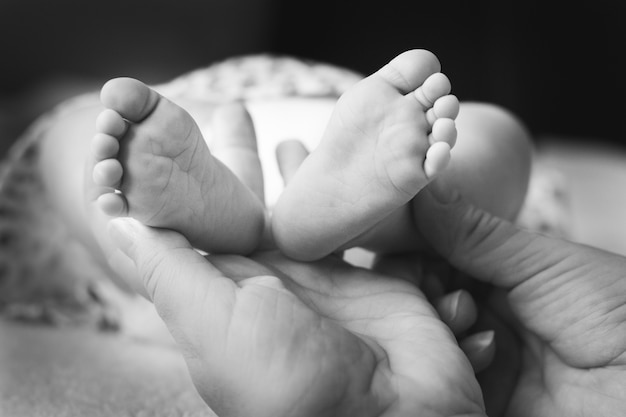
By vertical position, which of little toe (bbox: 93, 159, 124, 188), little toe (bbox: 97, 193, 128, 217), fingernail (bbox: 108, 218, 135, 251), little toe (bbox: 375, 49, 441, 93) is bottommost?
fingernail (bbox: 108, 218, 135, 251)

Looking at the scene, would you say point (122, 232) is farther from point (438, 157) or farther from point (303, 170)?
point (438, 157)

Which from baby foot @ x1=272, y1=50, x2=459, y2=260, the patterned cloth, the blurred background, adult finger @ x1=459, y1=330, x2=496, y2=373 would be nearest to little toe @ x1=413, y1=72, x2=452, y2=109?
baby foot @ x1=272, y1=50, x2=459, y2=260

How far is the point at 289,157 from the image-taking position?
0.68 meters

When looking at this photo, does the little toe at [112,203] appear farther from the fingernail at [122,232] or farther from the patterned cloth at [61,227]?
the patterned cloth at [61,227]

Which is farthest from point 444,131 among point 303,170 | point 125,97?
point 125,97

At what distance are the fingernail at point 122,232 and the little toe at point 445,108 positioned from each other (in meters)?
0.27

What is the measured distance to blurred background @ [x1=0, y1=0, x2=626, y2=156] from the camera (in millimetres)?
1807

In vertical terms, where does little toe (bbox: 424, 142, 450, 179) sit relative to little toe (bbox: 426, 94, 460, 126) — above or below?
below

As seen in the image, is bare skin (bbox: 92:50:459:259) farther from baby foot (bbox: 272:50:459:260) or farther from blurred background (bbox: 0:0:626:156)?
blurred background (bbox: 0:0:626:156)

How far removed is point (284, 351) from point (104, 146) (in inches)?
8.7

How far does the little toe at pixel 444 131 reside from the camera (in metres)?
0.51

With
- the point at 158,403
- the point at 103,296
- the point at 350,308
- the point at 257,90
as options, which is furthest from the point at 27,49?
the point at 350,308

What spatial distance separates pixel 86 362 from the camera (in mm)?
780

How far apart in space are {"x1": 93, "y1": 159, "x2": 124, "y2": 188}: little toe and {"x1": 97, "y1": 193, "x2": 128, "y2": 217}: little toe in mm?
10
